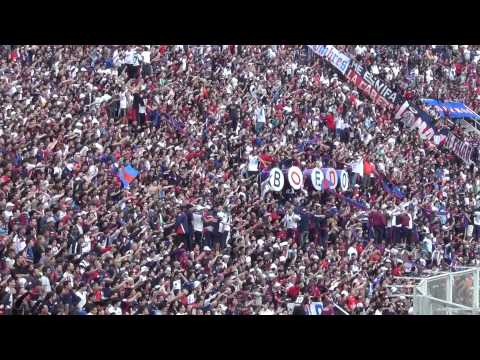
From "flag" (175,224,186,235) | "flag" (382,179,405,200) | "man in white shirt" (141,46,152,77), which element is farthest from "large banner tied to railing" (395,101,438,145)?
"flag" (175,224,186,235)

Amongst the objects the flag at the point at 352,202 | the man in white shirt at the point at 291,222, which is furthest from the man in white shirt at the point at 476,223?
the man in white shirt at the point at 291,222

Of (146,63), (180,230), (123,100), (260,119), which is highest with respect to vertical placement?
(146,63)

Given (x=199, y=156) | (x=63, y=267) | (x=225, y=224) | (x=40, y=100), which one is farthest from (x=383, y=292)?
(x=40, y=100)

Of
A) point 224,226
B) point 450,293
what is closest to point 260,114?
point 224,226

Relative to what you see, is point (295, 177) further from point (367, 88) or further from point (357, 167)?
point (367, 88)

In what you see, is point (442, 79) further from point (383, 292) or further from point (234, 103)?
point (383, 292)

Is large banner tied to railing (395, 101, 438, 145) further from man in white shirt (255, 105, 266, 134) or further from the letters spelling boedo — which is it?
man in white shirt (255, 105, 266, 134)
